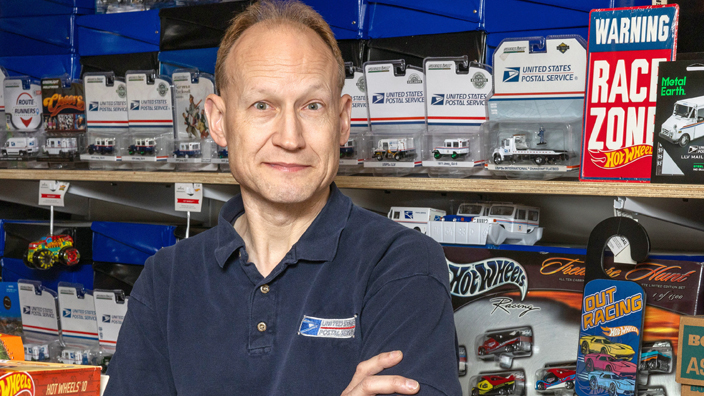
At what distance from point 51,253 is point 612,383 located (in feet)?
5.90

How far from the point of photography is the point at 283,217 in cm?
120

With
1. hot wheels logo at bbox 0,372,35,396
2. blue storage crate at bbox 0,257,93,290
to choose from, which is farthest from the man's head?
blue storage crate at bbox 0,257,93,290

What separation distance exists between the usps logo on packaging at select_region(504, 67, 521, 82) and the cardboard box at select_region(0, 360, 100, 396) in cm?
109

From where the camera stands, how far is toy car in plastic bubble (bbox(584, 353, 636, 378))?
135cm

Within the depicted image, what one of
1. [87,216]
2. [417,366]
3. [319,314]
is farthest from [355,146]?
[87,216]

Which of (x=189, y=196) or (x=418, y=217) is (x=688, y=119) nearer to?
(x=418, y=217)

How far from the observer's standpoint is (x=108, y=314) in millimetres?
2090

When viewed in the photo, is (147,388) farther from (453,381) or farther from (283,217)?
(453,381)

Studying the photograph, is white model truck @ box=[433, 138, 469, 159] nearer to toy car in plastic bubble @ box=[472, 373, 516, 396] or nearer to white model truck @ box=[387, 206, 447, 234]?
white model truck @ box=[387, 206, 447, 234]

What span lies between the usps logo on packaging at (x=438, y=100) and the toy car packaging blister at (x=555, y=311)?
0.38 meters

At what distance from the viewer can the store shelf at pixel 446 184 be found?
1.33 meters

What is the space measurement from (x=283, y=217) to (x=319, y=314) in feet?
0.73

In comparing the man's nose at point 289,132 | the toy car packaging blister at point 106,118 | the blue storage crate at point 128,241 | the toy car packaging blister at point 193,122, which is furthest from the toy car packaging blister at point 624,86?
the toy car packaging blister at point 106,118

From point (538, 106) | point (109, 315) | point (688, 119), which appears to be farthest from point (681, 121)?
point (109, 315)
